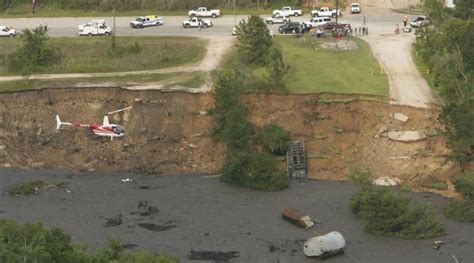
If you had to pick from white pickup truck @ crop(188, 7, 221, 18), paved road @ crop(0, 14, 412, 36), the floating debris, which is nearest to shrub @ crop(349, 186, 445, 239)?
the floating debris

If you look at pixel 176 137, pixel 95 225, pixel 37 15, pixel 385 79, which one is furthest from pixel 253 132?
pixel 37 15

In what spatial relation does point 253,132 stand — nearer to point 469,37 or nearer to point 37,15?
point 469,37

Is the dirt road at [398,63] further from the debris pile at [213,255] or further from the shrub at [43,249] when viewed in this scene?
the shrub at [43,249]

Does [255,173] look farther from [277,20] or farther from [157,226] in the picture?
[277,20]

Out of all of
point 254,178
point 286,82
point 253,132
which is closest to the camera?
point 254,178

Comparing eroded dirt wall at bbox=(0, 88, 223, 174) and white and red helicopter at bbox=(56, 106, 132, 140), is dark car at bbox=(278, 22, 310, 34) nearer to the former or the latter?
eroded dirt wall at bbox=(0, 88, 223, 174)

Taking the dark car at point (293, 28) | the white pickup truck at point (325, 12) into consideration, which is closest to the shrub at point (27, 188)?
the dark car at point (293, 28)
